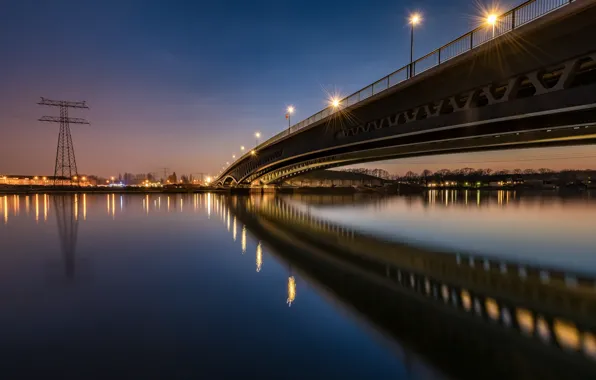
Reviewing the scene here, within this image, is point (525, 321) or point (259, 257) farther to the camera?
point (259, 257)

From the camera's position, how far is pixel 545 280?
12195 mm

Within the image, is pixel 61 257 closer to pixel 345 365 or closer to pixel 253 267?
pixel 253 267

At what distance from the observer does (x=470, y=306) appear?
373 inches

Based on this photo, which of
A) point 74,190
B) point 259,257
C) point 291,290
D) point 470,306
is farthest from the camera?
point 74,190

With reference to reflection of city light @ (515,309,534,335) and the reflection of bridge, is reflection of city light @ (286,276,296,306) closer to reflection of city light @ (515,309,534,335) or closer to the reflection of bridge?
the reflection of bridge

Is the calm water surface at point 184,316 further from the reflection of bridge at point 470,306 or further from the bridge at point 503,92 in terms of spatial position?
the bridge at point 503,92

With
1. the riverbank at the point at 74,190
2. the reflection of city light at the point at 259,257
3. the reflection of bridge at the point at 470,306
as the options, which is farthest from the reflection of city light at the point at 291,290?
the riverbank at the point at 74,190

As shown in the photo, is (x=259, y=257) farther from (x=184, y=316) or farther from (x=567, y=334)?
(x=567, y=334)

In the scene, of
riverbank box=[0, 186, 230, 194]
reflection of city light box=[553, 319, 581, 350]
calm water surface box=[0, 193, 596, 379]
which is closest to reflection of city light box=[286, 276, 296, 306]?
calm water surface box=[0, 193, 596, 379]

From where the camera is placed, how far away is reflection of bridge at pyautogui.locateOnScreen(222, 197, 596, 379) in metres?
6.48

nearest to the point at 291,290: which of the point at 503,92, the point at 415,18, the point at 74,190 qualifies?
the point at 503,92

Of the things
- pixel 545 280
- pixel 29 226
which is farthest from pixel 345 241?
pixel 29 226

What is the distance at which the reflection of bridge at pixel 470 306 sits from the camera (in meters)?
6.48

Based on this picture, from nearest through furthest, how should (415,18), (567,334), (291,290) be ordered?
(567,334) < (291,290) < (415,18)
